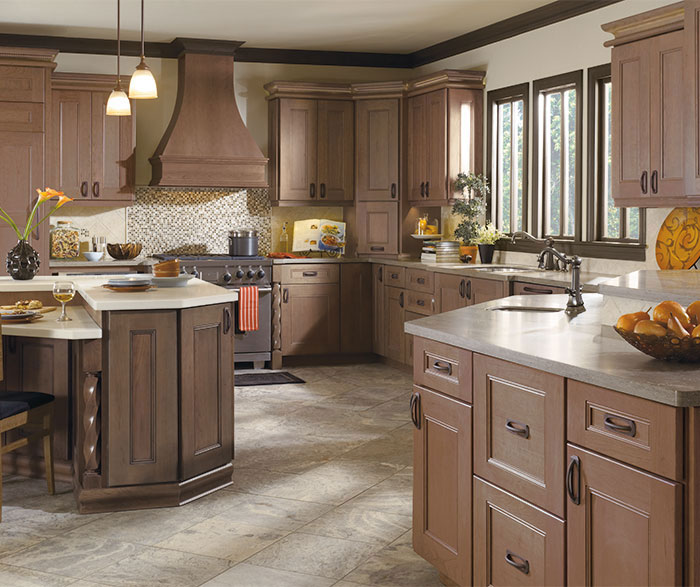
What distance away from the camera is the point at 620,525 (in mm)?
2172

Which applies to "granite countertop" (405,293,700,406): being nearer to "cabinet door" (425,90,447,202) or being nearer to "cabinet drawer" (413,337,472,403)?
"cabinet drawer" (413,337,472,403)

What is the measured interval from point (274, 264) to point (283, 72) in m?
2.01

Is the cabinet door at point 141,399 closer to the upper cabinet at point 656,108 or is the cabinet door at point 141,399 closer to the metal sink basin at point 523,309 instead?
the metal sink basin at point 523,309

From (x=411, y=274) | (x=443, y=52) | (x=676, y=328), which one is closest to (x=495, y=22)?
(x=443, y=52)

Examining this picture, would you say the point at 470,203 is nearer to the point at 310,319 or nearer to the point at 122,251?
the point at 310,319

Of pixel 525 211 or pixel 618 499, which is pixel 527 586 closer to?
pixel 618 499

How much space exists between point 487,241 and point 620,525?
5.08 m

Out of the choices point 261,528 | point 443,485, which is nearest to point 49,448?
point 261,528

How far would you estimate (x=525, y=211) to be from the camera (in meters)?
6.95

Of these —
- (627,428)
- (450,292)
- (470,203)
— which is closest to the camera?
(627,428)

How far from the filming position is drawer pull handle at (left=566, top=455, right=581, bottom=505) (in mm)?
2326

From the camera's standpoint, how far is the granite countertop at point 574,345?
84.0 inches

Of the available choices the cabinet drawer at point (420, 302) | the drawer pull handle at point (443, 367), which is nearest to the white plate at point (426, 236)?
the cabinet drawer at point (420, 302)

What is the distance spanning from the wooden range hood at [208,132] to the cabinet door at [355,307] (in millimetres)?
1168
